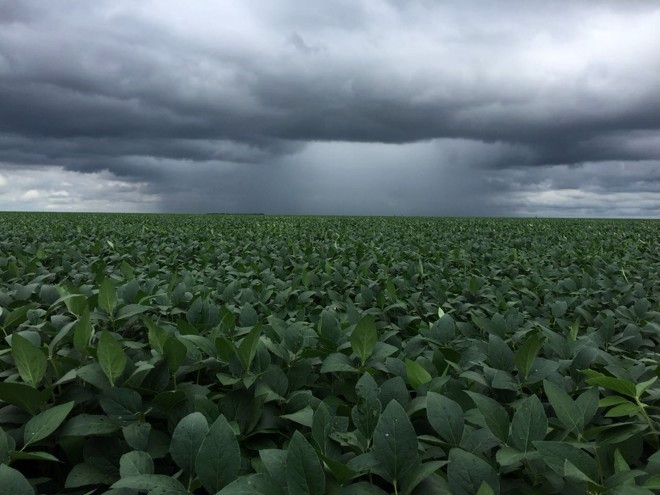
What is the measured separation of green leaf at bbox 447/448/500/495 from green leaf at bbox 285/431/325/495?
33 centimetres

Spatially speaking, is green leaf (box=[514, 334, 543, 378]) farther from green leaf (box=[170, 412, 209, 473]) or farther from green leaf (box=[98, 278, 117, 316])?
green leaf (box=[98, 278, 117, 316])

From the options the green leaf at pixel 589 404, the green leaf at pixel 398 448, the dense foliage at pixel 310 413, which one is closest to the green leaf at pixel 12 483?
the dense foliage at pixel 310 413

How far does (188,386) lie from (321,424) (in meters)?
0.67

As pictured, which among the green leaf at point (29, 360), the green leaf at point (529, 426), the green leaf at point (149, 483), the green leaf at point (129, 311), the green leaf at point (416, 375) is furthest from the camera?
the green leaf at point (129, 311)

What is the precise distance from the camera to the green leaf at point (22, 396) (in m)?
1.53

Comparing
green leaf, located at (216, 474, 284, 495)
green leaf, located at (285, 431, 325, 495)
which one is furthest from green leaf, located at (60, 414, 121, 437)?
green leaf, located at (285, 431, 325, 495)

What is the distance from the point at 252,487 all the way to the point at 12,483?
1.99ft

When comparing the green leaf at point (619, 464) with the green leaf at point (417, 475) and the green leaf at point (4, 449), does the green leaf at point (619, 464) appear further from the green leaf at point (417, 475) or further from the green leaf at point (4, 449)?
the green leaf at point (4, 449)

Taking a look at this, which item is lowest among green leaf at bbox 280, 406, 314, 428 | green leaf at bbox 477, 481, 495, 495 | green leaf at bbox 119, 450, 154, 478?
green leaf at bbox 119, 450, 154, 478

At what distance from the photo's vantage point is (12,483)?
118 cm

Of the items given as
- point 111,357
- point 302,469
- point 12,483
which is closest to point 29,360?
point 111,357

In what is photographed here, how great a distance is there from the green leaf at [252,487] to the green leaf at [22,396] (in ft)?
2.82

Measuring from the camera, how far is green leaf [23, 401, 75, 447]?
141cm

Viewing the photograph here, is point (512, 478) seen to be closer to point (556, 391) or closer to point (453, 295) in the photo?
point (556, 391)
